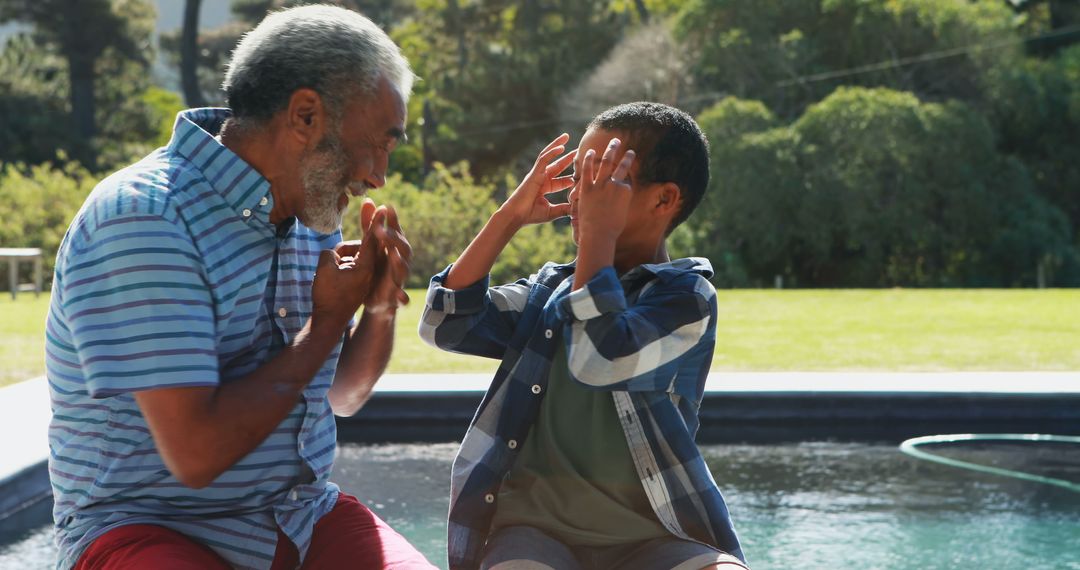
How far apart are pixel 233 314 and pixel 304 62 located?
0.42 m

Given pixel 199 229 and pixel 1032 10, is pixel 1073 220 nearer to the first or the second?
pixel 1032 10

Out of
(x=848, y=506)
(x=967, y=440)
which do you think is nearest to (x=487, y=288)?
(x=848, y=506)

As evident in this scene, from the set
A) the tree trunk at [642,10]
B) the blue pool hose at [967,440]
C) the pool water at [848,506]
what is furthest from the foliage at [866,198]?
the pool water at [848,506]

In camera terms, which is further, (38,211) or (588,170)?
(38,211)

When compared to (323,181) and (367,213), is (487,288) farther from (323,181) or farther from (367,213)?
(323,181)

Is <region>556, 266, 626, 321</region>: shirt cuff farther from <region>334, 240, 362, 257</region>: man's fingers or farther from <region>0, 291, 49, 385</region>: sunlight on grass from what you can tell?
<region>0, 291, 49, 385</region>: sunlight on grass

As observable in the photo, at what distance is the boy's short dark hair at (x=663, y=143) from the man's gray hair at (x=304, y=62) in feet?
1.51

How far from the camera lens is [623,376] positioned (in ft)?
6.64

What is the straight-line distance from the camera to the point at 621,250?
7.43 feet

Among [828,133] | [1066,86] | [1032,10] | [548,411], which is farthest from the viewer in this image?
[1032,10]

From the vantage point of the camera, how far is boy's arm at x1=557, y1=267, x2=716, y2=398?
2016 mm

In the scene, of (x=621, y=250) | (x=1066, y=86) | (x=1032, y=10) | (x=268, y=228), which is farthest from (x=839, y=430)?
(x=1032, y=10)

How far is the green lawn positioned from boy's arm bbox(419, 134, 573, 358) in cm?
451

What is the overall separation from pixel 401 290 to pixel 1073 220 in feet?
84.9
